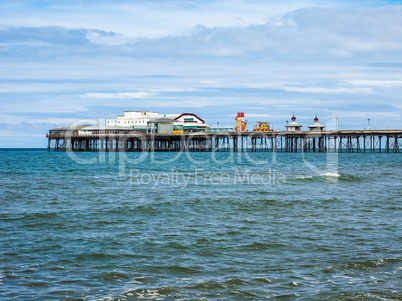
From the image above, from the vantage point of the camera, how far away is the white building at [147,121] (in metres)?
118

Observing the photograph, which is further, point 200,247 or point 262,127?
point 262,127

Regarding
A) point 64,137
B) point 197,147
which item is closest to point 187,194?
point 197,147

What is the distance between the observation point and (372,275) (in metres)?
10.2

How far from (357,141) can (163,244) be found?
9283cm

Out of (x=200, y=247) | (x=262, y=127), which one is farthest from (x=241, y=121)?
(x=200, y=247)

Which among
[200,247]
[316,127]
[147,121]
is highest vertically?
[147,121]

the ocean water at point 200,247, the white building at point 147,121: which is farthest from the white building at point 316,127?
the ocean water at point 200,247

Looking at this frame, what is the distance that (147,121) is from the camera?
116 m

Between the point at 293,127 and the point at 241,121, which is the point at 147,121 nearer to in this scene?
the point at 241,121

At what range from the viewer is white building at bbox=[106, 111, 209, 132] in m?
118

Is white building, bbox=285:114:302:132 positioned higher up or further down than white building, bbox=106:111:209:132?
further down

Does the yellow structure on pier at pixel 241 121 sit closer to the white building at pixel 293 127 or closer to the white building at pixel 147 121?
the white building at pixel 147 121

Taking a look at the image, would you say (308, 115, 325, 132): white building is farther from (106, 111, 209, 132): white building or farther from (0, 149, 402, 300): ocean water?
(0, 149, 402, 300): ocean water

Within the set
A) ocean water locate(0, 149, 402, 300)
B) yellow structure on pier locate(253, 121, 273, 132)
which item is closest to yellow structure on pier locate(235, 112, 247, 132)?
yellow structure on pier locate(253, 121, 273, 132)
